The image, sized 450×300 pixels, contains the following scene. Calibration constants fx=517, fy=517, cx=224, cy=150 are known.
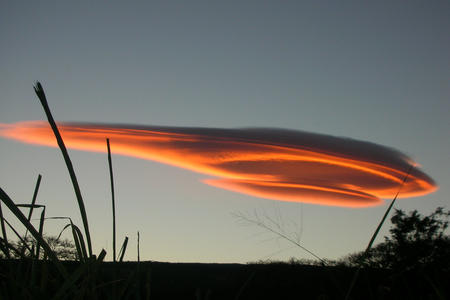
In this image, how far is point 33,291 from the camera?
116 cm

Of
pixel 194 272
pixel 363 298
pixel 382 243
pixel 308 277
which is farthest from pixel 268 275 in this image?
pixel 363 298

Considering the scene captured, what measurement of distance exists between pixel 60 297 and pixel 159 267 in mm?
62602

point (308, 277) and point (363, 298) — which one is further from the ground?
point (308, 277)

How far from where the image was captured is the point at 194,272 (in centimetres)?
6181

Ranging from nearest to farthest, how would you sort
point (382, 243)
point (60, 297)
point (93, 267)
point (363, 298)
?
point (60, 297) → point (93, 267) → point (363, 298) → point (382, 243)

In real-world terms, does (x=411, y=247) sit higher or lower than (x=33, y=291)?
higher

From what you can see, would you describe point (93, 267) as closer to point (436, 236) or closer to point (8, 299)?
point (8, 299)

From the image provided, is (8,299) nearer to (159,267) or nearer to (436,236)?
(436,236)

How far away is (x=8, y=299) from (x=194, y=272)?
62.4 meters

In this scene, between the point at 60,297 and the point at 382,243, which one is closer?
the point at 60,297

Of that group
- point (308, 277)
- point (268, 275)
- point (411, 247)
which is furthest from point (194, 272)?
point (411, 247)

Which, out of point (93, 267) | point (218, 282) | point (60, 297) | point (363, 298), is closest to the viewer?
point (60, 297)

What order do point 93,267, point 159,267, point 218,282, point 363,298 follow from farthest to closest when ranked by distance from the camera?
point 159,267 → point 218,282 → point 363,298 → point 93,267

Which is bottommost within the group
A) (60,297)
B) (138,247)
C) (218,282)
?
(60,297)
